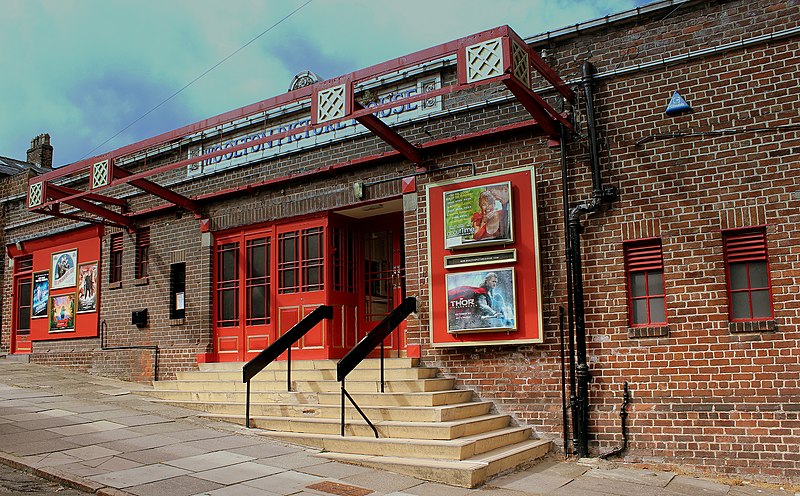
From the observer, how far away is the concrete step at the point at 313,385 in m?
9.44

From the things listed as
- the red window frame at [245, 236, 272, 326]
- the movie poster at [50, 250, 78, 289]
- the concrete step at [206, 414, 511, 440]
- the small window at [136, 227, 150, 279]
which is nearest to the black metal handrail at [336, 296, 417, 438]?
the concrete step at [206, 414, 511, 440]

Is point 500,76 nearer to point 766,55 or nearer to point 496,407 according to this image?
point 766,55

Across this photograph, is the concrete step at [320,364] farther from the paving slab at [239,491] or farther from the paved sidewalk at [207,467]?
the paving slab at [239,491]

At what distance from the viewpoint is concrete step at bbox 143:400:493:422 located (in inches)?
342

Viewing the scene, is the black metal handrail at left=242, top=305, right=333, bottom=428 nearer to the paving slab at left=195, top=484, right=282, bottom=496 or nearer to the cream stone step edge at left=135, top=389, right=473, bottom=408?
the cream stone step edge at left=135, top=389, right=473, bottom=408

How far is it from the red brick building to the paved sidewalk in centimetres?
95

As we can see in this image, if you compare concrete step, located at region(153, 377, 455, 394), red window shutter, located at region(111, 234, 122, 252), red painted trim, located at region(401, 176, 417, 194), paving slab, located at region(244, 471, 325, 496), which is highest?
red painted trim, located at region(401, 176, 417, 194)

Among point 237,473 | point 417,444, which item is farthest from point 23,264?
point 417,444

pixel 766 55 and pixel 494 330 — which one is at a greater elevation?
pixel 766 55

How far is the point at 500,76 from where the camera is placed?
26.5 feet

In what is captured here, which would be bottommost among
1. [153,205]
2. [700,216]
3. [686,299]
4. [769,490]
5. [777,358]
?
[769,490]

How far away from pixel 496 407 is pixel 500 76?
419 centimetres

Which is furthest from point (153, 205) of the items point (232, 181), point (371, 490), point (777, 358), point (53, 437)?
point (777, 358)

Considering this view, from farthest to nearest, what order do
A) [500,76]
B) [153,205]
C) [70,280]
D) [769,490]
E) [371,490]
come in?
[70,280]
[153,205]
[500,76]
[769,490]
[371,490]
